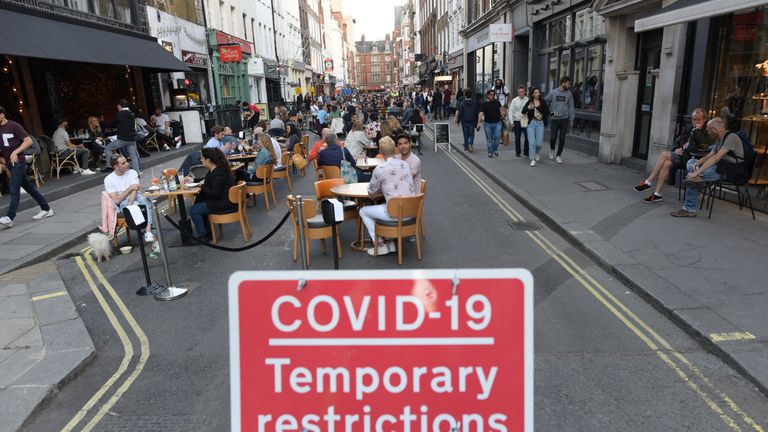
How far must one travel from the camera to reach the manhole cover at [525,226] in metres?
8.00

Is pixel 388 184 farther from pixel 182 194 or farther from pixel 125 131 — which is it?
pixel 125 131

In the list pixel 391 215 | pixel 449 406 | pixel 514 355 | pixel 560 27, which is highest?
pixel 560 27

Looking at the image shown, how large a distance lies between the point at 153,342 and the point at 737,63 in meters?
9.98

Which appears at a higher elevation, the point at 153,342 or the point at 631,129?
the point at 631,129

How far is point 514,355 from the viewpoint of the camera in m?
1.85

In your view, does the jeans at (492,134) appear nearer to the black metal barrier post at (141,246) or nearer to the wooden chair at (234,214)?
the wooden chair at (234,214)

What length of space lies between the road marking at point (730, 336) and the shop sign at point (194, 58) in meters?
22.2

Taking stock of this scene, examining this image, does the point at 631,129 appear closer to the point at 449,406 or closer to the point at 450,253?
the point at 450,253

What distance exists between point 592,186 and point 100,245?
888 cm

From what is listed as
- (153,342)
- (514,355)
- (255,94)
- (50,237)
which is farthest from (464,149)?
(255,94)

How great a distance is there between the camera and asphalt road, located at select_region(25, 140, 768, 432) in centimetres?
352

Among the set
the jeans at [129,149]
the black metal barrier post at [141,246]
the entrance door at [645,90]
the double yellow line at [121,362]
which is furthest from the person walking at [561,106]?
the double yellow line at [121,362]

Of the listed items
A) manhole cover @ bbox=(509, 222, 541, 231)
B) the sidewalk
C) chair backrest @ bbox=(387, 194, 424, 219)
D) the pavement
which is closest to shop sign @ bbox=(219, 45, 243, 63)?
the pavement

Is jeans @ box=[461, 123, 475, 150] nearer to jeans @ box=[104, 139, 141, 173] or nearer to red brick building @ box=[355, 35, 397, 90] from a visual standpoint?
jeans @ box=[104, 139, 141, 173]
